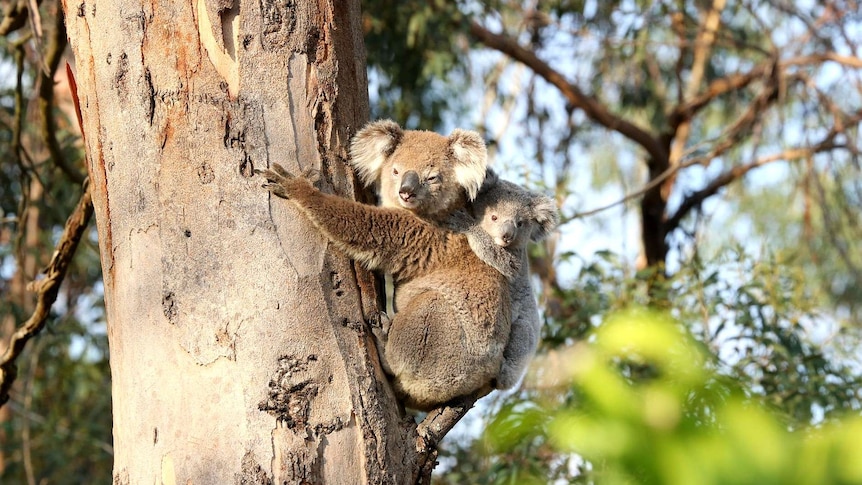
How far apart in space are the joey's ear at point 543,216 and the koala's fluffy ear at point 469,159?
0.44m

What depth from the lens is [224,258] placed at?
2498 millimetres

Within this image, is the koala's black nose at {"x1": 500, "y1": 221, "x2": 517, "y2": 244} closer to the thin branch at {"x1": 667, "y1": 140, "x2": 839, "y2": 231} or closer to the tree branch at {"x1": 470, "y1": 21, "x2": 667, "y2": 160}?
the tree branch at {"x1": 470, "y1": 21, "x2": 667, "y2": 160}

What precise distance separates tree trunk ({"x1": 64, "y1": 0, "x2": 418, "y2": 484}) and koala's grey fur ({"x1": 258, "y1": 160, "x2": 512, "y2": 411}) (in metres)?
0.21

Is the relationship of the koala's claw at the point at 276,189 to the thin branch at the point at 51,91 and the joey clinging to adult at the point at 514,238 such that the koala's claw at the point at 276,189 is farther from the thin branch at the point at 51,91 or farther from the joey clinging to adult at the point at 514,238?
the thin branch at the point at 51,91

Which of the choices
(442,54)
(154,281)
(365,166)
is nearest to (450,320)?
(365,166)

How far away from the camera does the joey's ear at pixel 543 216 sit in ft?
13.4

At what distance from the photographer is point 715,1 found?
9484 millimetres

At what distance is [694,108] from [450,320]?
642cm

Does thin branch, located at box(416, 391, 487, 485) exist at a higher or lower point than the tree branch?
lower

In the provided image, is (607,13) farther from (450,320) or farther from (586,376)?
(586,376)

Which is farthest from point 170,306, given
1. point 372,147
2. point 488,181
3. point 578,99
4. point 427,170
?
point 578,99

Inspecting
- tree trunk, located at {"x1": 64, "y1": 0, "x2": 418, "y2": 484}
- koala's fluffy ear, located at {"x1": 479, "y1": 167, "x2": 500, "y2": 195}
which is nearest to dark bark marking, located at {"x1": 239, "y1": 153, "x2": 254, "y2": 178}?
tree trunk, located at {"x1": 64, "y1": 0, "x2": 418, "y2": 484}

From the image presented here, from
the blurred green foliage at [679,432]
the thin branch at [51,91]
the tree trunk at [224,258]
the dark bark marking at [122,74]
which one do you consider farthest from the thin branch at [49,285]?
the blurred green foliage at [679,432]

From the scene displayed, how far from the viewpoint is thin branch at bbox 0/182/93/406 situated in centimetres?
369
